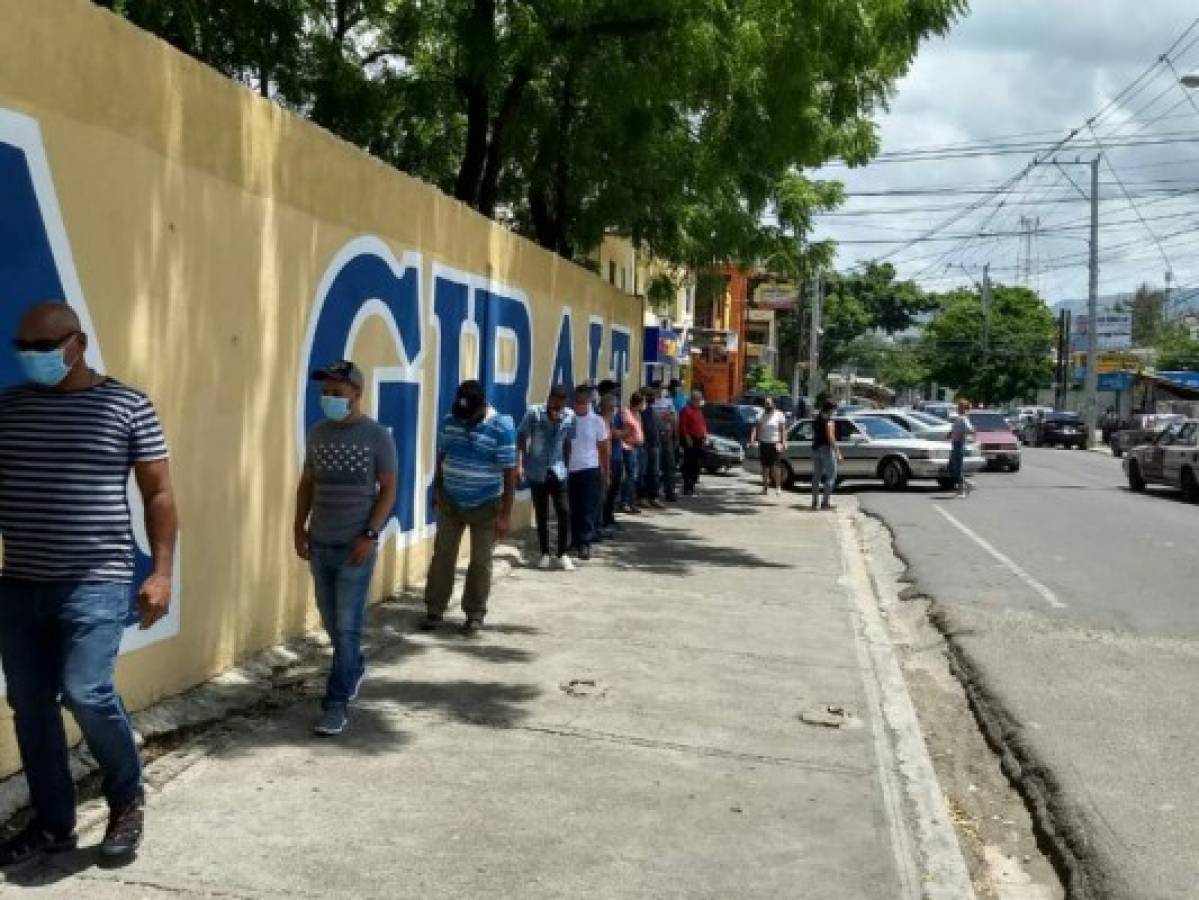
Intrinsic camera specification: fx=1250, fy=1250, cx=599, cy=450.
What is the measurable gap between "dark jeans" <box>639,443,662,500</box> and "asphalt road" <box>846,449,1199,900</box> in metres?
3.40

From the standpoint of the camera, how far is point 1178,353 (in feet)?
292

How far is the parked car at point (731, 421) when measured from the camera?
1176 inches

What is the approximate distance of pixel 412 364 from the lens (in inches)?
366

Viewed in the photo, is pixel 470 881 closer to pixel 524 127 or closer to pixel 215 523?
pixel 215 523

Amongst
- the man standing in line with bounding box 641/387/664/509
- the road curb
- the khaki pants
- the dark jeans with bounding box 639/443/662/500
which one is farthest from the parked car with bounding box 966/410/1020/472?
the khaki pants

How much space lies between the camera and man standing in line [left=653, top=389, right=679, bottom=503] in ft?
57.9

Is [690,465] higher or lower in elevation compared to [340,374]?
lower

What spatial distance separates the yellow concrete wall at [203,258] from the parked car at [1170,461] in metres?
17.9

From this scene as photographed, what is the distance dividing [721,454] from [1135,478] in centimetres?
827

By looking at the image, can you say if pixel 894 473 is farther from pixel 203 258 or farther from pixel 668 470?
pixel 203 258

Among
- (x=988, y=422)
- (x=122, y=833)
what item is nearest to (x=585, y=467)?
(x=122, y=833)

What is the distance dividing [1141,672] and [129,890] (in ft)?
22.0

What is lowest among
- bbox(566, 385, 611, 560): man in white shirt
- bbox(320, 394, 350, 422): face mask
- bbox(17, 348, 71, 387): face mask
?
bbox(566, 385, 611, 560): man in white shirt

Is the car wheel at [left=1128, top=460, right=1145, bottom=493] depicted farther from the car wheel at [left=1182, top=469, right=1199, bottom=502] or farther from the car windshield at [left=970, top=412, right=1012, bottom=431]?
the car windshield at [left=970, top=412, right=1012, bottom=431]
